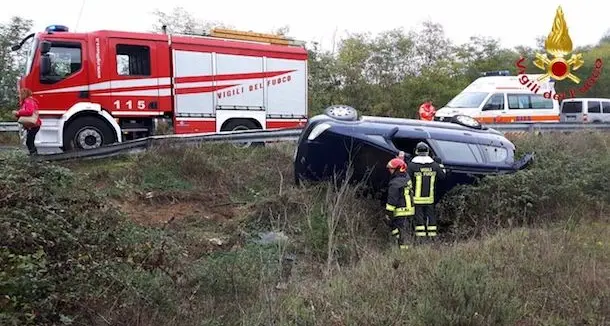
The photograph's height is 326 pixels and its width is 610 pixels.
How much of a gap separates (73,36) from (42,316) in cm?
811

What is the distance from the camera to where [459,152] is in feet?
26.8

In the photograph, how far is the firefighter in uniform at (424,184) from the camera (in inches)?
292

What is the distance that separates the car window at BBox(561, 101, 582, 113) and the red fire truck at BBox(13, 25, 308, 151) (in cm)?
1418

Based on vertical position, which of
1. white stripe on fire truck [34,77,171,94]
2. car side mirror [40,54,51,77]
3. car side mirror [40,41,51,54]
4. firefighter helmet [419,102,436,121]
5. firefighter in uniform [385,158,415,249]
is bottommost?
firefighter in uniform [385,158,415,249]

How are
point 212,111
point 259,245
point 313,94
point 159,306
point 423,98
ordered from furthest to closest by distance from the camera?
point 423,98
point 313,94
point 212,111
point 259,245
point 159,306

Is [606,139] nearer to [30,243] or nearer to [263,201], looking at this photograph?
[263,201]

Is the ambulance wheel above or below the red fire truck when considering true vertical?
below

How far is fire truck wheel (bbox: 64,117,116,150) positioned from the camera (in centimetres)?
1007

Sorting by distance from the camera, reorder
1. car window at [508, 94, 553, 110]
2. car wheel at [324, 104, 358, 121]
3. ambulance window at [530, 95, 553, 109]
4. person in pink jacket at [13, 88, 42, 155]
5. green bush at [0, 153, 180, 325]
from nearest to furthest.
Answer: green bush at [0, 153, 180, 325], car wheel at [324, 104, 358, 121], person in pink jacket at [13, 88, 42, 155], car window at [508, 94, 553, 110], ambulance window at [530, 95, 553, 109]

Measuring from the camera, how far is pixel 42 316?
3619 mm

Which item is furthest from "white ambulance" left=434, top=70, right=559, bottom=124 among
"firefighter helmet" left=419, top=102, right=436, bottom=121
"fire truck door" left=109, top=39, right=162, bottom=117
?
"fire truck door" left=109, top=39, right=162, bottom=117

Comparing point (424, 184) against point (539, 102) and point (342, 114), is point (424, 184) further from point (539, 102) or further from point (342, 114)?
point (539, 102)

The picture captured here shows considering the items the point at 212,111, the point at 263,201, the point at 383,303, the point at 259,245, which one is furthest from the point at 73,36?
the point at 383,303

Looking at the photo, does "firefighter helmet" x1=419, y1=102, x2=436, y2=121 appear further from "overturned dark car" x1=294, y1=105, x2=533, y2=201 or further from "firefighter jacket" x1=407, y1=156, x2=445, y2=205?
"firefighter jacket" x1=407, y1=156, x2=445, y2=205
